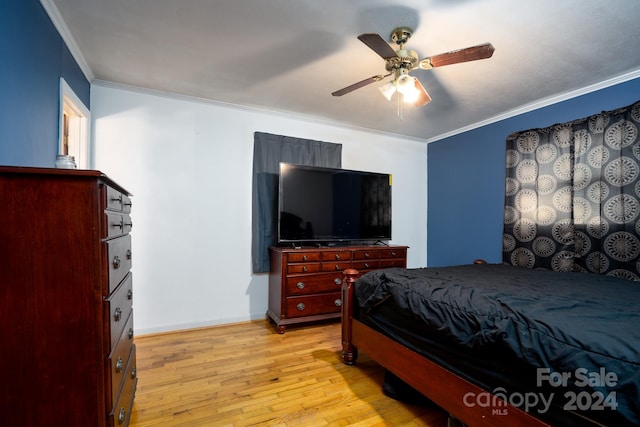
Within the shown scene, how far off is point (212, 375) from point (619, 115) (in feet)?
13.0

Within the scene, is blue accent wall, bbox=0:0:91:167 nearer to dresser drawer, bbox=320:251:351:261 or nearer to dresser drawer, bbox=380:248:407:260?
dresser drawer, bbox=320:251:351:261

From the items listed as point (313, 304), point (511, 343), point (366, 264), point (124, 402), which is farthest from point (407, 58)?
point (124, 402)

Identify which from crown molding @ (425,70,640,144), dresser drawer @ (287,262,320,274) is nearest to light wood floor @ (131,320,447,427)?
dresser drawer @ (287,262,320,274)

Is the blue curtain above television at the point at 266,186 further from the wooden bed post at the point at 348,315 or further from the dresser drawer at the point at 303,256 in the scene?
the wooden bed post at the point at 348,315

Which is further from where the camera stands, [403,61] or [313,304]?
[313,304]

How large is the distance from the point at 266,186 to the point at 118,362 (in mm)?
2263

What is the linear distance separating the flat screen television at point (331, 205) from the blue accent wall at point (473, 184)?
104cm

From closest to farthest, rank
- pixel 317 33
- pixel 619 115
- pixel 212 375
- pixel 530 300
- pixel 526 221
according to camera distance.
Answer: pixel 530 300 → pixel 317 33 → pixel 212 375 → pixel 619 115 → pixel 526 221

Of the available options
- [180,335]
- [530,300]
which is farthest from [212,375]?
[530,300]

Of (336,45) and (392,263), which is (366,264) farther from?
(336,45)

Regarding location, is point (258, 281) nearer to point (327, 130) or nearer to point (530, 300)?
point (327, 130)

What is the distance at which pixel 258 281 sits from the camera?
3.28 meters

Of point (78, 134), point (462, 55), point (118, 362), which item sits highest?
point (462, 55)

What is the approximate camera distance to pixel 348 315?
2211mm
